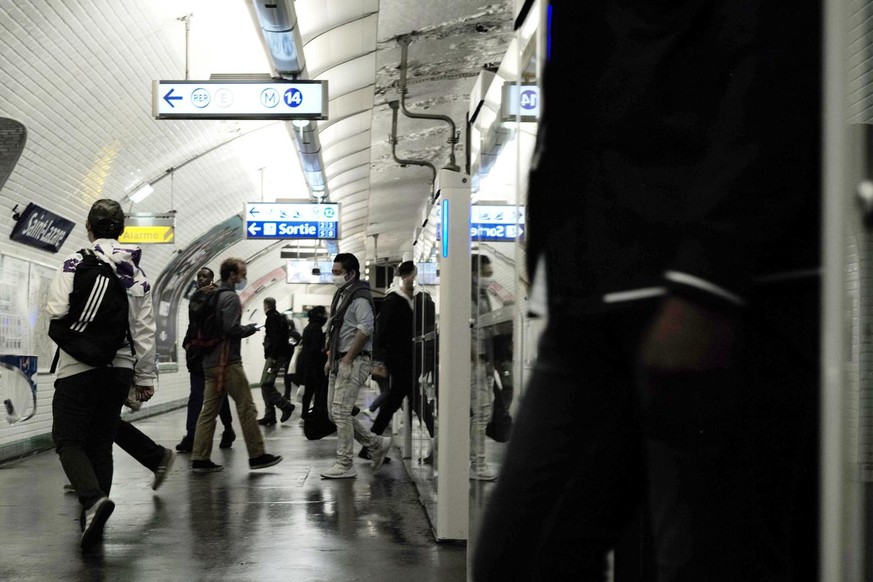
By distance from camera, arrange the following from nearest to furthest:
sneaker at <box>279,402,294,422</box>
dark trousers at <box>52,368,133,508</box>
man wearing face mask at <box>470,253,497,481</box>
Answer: man wearing face mask at <box>470,253,497,481</box>, dark trousers at <box>52,368,133,508</box>, sneaker at <box>279,402,294,422</box>

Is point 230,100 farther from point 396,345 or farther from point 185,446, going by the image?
point 185,446

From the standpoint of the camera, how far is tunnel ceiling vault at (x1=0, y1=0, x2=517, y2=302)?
953cm

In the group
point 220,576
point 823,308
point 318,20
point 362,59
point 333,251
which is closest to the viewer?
point 823,308

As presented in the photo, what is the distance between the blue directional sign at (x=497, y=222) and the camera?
231 centimetres

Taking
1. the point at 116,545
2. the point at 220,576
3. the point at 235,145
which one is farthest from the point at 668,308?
the point at 235,145

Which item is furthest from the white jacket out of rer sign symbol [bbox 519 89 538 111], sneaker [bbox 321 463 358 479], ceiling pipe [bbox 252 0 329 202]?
rer sign symbol [bbox 519 89 538 111]

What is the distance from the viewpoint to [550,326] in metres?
0.93

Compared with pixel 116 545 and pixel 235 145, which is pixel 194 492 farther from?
pixel 235 145

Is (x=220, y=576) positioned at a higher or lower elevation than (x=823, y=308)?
lower

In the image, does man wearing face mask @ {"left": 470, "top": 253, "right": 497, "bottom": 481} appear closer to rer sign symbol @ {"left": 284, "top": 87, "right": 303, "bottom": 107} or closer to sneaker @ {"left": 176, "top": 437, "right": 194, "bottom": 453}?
rer sign symbol @ {"left": 284, "top": 87, "right": 303, "bottom": 107}

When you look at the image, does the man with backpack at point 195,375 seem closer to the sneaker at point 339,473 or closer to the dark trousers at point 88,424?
the sneaker at point 339,473

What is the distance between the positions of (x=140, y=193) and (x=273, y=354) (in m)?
3.06

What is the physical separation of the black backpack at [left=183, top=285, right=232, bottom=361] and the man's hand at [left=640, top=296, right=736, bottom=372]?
848 centimetres

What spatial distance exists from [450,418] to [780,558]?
475 cm
